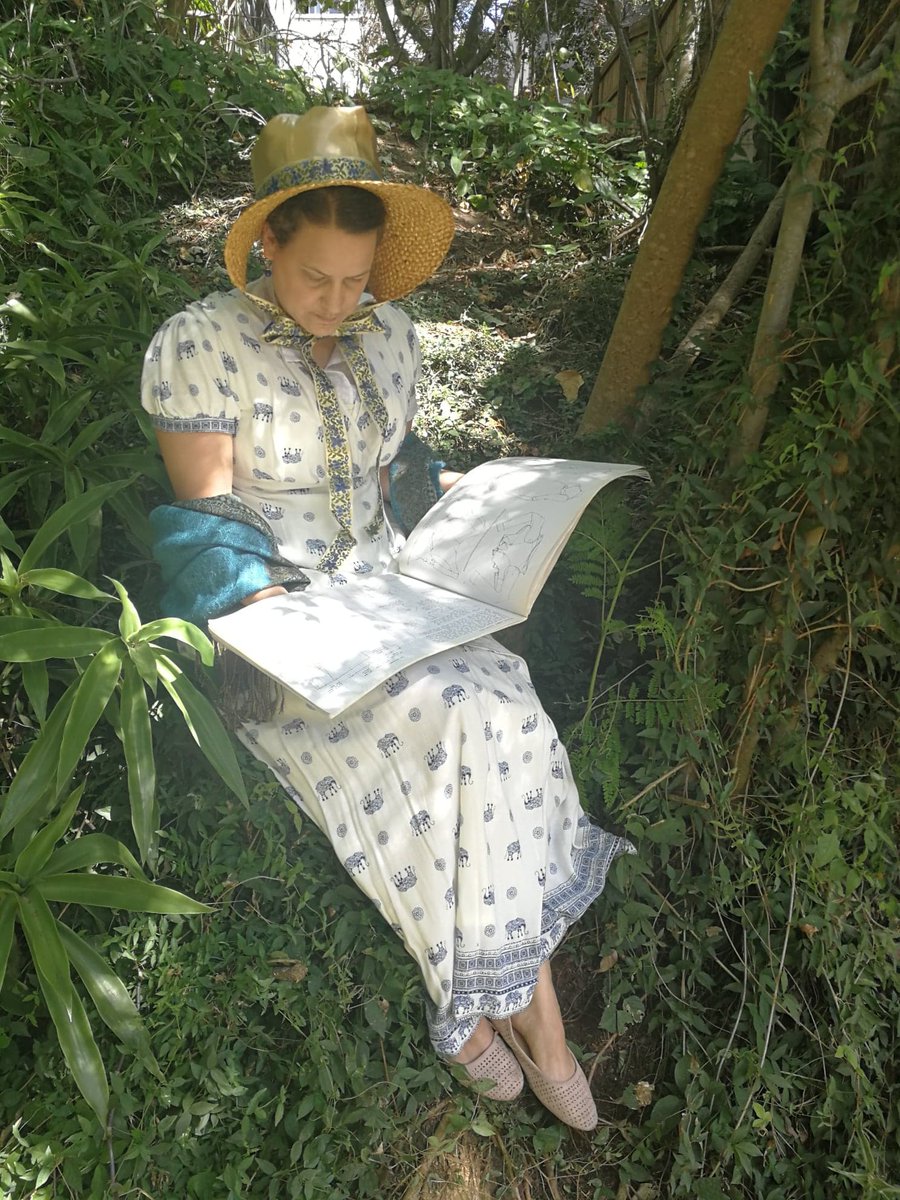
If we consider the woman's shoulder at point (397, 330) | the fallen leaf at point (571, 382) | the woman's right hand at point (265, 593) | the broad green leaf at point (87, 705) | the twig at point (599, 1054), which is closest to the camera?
the broad green leaf at point (87, 705)

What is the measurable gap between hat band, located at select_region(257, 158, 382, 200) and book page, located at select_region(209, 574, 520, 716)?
0.75 m

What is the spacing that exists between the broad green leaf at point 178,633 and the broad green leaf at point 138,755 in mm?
55

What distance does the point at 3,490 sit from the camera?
194cm

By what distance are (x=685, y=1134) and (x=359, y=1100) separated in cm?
60

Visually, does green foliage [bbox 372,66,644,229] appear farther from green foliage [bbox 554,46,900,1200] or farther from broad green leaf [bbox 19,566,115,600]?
broad green leaf [bbox 19,566,115,600]

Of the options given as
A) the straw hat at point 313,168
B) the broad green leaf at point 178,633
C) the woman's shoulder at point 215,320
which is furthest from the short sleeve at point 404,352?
the broad green leaf at point 178,633

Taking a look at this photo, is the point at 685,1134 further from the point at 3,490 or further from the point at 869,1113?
the point at 3,490

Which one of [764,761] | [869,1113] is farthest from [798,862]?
[869,1113]

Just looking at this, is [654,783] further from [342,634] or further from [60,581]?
[60,581]

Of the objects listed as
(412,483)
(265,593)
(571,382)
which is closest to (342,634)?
(265,593)

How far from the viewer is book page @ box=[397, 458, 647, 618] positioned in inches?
72.0

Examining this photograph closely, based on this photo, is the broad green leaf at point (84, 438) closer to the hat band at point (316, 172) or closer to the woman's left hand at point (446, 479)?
the hat band at point (316, 172)

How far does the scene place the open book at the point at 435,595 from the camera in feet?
5.33

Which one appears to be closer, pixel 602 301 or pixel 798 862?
pixel 798 862
